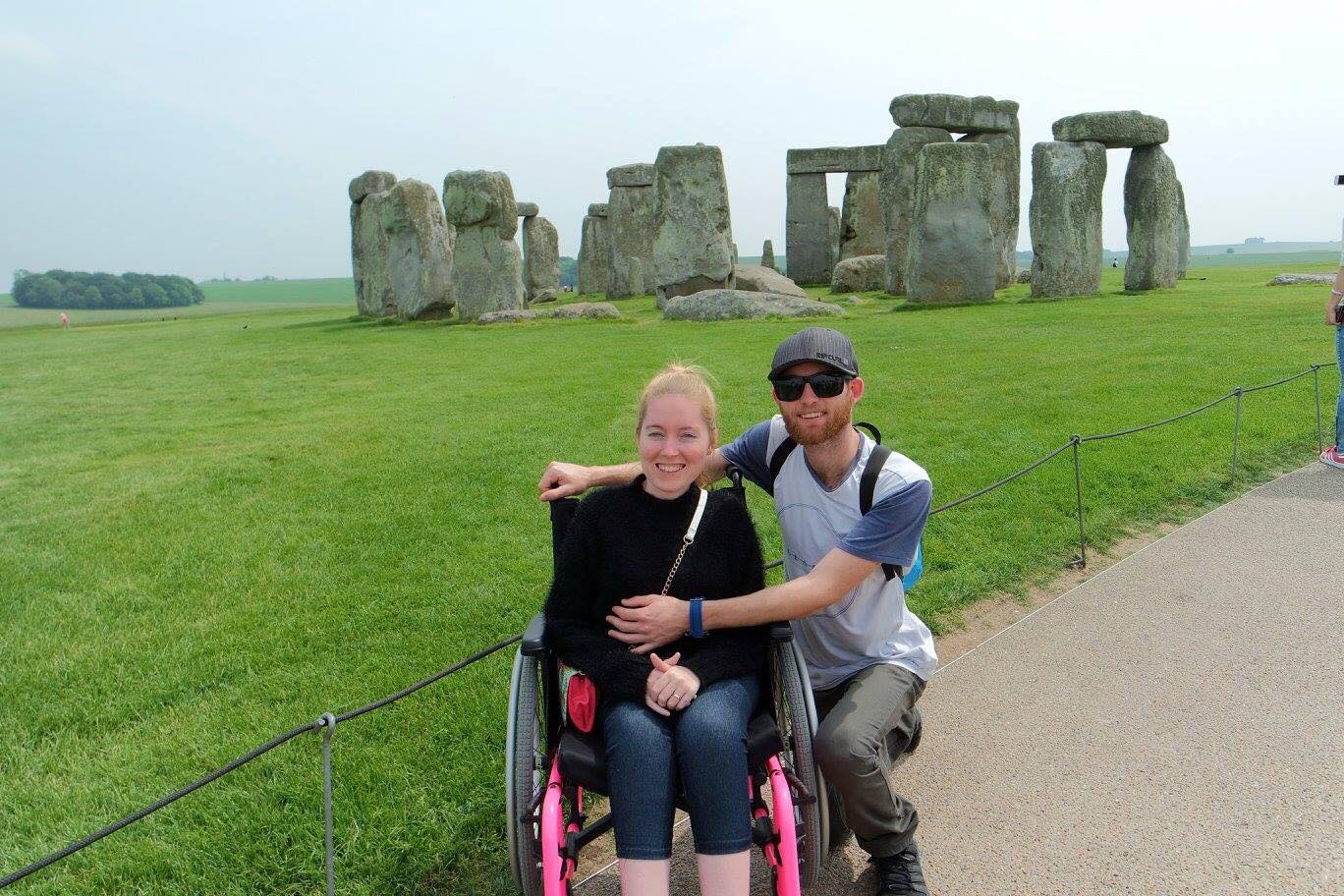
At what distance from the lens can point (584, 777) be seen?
2.29 meters

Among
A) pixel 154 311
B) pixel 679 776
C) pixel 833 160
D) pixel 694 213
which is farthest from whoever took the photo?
pixel 154 311

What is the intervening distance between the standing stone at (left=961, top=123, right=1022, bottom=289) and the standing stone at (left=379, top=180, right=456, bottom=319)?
1102 cm

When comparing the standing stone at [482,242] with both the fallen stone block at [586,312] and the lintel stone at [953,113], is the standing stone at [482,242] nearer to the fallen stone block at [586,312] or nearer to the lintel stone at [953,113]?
the fallen stone block at [586,312]

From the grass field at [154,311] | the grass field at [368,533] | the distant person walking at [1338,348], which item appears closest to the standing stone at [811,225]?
the grass field at [368,533]

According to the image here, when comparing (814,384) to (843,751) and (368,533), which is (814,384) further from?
(368,533)

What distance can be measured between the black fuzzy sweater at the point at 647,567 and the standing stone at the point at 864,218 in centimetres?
2317

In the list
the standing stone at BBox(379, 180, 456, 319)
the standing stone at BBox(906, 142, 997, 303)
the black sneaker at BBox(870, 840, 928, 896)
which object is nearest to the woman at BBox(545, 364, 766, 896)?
the black sneaker at BBox(870, 840, 928, 896)

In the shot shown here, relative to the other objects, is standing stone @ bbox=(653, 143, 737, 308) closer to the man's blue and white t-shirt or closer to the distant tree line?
the man's blue and white t-shirt

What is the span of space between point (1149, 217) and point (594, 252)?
52.7 ft

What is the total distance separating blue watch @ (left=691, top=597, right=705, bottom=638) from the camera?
7.96 ft

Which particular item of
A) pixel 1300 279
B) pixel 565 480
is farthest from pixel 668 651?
pixel 1300 279

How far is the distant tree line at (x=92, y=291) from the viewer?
68.0 meters

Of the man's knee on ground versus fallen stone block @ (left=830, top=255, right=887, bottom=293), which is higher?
fallen stone block @ (left=830, top=255, right=887, bottom=293)

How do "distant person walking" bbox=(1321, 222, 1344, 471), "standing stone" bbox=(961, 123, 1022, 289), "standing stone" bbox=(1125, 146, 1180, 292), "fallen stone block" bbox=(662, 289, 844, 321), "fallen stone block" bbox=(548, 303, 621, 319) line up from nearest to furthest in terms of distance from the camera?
"distant person walking" bbox=(1321, 222, 1344, 471)
"fallen stone block" bbox=(662, 289, 844, 321)
"standing stone" bbox=(1125, 146, 1180, 292)
"fallen stone block" bbox=(548, 303, 621, 319)
"standing stone" bbox=(961, 123, 1022, 289)
